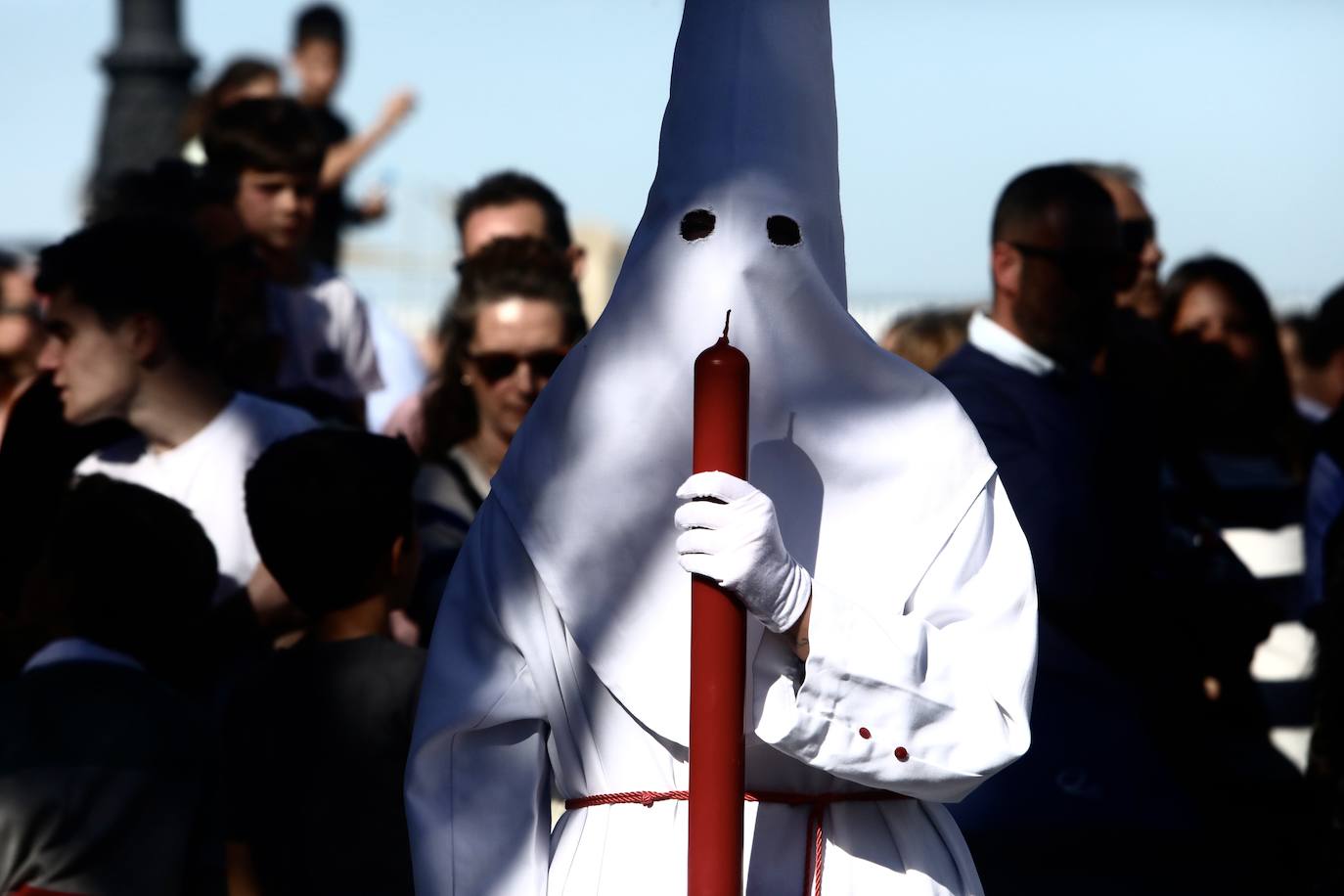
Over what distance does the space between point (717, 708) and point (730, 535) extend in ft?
0.68

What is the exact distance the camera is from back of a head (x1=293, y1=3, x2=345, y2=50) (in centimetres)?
762

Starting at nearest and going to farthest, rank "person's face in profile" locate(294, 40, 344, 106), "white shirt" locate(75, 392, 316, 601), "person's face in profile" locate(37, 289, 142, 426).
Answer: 1. "white shirt" locate(75, 392, 316, 601)
2. "person's face in profile" locate(37, 289, 142, 426)
3. "person's face in profile" locate(294, 40, 344, 106)

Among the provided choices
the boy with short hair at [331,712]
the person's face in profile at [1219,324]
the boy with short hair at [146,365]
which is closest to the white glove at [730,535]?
the boy with short hair at [331,712]

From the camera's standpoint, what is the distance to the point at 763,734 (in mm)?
2461

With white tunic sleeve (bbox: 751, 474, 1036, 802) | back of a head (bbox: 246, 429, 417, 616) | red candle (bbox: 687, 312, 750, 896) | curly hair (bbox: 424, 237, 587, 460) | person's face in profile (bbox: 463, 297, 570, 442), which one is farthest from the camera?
curly hair (bbox: 424, 237, 587, 460)

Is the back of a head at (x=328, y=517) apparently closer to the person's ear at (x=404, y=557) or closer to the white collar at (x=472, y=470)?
the person's ear at (x=404, y=557)

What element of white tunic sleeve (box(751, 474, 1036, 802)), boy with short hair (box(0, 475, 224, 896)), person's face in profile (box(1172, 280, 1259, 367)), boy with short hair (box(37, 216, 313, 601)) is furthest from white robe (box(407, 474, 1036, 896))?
person's face in profile (box(1172, 280, 1259, 367))

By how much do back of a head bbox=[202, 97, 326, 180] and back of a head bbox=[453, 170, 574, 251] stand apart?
63 centimetres

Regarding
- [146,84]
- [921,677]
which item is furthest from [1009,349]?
[146,84]

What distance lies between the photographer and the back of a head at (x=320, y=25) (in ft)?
25.0

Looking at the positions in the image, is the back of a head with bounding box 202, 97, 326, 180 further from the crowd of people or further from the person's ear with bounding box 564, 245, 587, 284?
the person's ear with bounding box 564, 245, 587, 284

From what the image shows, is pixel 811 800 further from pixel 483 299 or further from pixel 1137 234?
pixel 1137 234

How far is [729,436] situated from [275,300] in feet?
11.5

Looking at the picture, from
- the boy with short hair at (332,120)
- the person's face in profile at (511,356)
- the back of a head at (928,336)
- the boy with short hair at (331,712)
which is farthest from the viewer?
the boy with short hair at (332,120)
